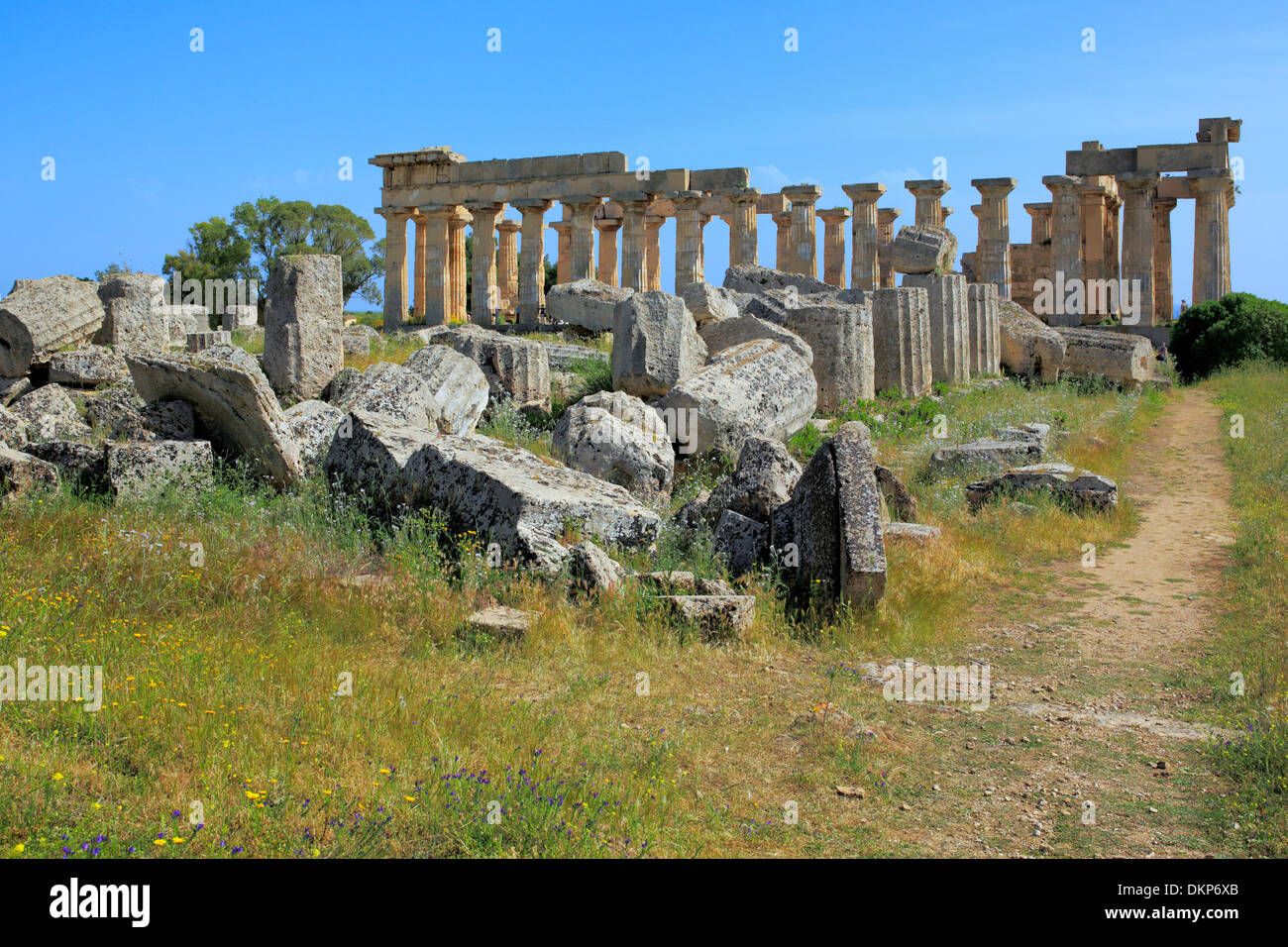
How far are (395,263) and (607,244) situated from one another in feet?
26.8

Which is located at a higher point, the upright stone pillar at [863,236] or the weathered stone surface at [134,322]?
the upright stone pillar at [863,236]

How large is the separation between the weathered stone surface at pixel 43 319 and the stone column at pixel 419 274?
28353 millimetres

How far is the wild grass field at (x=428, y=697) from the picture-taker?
4031 mm

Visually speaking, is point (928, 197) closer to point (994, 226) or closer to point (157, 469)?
point (994, 226)

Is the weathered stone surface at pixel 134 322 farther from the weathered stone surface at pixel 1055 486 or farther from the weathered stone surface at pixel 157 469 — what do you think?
the weathered stone surface at pixel 1055 486

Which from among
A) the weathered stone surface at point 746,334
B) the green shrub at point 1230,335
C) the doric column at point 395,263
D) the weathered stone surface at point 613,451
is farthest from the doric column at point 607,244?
the weathered stone surface at point 613,451

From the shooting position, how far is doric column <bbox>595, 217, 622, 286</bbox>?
41.5m

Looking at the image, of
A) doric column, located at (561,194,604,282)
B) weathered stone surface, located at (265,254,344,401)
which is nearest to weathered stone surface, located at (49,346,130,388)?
weathered stone surface, located at (265,254,344,401)

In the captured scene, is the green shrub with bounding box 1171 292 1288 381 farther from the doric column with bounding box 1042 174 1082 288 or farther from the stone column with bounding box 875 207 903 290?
the stone column with bounding box 875 207 903 290

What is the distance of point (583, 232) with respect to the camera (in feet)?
123

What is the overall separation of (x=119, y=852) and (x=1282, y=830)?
4394 mm

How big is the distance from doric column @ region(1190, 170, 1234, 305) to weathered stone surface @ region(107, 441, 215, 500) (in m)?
31.3
